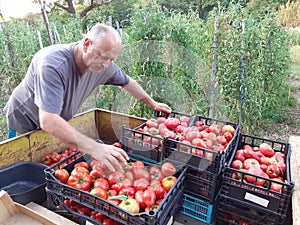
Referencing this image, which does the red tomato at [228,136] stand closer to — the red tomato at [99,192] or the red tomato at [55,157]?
the red tomato at [99,192]

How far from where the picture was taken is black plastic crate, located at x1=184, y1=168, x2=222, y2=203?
4.08 feet

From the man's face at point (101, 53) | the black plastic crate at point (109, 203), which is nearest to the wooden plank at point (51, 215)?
the black plastic crate at point (109, 203)

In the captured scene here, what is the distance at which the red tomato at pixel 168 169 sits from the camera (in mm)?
1327

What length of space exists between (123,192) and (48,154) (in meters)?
0.84

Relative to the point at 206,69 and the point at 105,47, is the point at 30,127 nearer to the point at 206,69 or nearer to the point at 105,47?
the point at 105,47

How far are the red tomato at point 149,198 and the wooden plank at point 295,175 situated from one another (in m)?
0.57

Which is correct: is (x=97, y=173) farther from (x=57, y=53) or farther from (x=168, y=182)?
(x=57, y=53)

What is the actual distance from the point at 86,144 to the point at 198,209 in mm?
630

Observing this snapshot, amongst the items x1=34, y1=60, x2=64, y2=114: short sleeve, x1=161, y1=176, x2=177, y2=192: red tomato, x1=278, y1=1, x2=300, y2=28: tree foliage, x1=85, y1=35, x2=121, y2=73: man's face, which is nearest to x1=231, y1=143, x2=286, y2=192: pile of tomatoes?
x1=161, y1=176, x2=177, y2=192: red tomato

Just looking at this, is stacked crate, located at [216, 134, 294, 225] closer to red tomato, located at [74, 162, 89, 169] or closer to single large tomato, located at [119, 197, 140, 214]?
single large tomato, located at [119, 197, 140, 214]

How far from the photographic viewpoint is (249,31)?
331 cm

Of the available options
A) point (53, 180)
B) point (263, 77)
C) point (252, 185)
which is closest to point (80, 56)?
point (53, 180)

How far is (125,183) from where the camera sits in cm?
130

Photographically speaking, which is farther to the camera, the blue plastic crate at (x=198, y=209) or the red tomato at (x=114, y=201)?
the blue plastic crate at (x=198, y=209)
